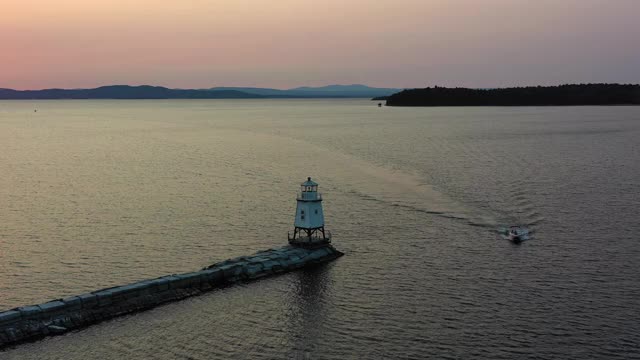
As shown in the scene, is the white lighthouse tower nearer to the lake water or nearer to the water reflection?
the lake water

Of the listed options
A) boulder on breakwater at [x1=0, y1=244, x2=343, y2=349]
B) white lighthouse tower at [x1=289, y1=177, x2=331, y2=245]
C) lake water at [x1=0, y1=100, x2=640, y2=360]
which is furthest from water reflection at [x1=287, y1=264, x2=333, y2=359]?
white lighthouse tower at [x1=289, y1=177, x2=331, y2=245]

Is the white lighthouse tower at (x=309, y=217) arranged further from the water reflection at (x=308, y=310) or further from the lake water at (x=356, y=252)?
the water reflection at (x=308, y=310)

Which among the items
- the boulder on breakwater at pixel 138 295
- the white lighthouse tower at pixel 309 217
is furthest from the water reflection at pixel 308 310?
the white lighthouse tower at pixel 309 217

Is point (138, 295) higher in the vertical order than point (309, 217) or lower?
lower

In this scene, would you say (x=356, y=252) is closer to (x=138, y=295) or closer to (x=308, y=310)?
(x=308, y=310)

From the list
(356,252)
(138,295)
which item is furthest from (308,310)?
(356,252)

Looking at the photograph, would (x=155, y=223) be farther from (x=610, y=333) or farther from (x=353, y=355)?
(x=610, y=333)
